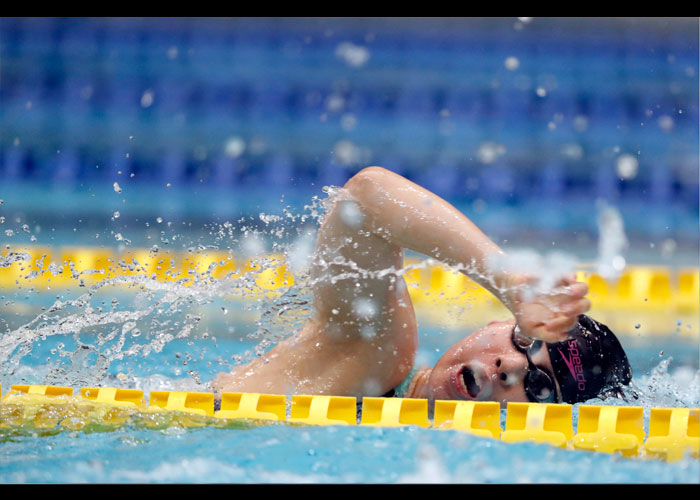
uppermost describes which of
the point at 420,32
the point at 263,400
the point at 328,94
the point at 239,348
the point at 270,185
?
the point at 420,32

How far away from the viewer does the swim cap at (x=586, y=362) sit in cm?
155

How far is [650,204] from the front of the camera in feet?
14.4

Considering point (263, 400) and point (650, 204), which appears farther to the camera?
point (650, 204)

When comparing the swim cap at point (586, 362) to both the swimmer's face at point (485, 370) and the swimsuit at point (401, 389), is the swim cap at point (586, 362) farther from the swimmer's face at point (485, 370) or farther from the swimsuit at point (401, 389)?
the swimsuit at point (401, 389)

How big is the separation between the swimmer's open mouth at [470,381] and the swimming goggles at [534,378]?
0.10 m

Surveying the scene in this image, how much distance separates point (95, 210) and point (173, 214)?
47 centimetres

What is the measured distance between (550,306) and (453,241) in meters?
0.22

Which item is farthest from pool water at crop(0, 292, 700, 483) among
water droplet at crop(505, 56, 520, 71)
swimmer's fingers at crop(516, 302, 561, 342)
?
water droplet at crop(505, 56, 520, 71)

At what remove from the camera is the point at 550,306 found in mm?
1221

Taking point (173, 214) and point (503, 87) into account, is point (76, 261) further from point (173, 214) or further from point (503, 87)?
point (503, 87)

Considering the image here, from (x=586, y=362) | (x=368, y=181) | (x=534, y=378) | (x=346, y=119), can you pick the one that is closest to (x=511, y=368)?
(x=534, y=378)

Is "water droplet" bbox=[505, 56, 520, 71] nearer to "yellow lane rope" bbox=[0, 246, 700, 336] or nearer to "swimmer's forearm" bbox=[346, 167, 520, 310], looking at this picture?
"yellow lane rope" bbox=[0, 246, 700, 336]

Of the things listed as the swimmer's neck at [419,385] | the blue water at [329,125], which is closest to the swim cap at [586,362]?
the swimmer's neck at [419,385]

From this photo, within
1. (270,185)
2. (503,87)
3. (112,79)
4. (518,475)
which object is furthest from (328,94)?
(518,475)
